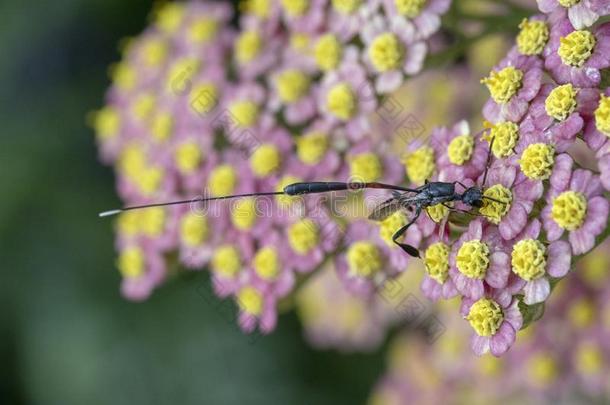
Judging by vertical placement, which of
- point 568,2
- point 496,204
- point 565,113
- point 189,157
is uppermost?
point 568,2

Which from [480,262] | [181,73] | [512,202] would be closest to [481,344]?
[480,262]

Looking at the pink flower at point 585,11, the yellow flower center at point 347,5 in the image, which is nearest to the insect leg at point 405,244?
the pink flower at point 585,11

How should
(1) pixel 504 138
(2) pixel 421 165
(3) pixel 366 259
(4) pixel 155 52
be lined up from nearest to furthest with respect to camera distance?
(1) pixel 504 138, (2) pixel 421 165, (3) pixel 366 259, (4) pixel 155 52

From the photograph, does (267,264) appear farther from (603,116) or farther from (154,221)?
(603,116)

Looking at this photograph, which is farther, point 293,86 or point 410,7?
point 293,86

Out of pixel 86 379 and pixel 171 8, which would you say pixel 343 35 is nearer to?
pixel 171 8

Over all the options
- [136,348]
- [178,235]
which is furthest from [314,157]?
[136,348]

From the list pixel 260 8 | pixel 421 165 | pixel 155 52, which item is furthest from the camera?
pixel 155 52

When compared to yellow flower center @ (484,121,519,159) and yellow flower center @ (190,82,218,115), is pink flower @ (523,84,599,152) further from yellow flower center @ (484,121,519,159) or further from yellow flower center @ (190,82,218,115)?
yellow flower center @ (190,82,218,115)

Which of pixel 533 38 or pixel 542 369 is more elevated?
pixel 533 38

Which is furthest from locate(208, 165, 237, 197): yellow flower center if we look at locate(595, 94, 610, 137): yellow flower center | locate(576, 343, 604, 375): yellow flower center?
locate(576, 343, 604, 375): yellow flower center
